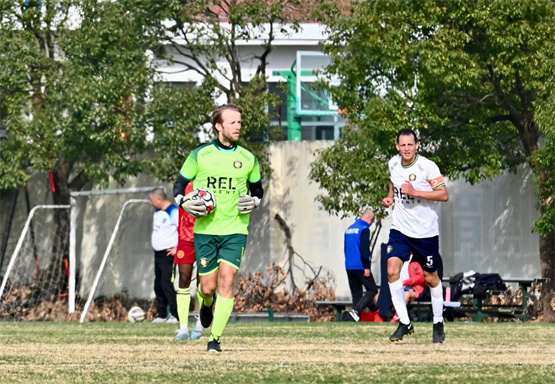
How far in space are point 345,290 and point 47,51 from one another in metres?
7.64

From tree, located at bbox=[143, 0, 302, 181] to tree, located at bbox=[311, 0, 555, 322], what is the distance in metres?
2.04

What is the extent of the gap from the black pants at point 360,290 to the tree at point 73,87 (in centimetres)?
552

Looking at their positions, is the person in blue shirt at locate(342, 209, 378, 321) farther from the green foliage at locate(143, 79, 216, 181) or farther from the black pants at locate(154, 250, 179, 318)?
the green foliage at locate(143, 79, 216, 181)

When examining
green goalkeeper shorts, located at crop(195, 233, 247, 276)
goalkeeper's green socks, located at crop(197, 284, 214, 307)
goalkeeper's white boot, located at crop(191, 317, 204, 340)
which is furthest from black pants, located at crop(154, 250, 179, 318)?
green goalkeeper shorts, located at crop(195, 233, 247, 276)

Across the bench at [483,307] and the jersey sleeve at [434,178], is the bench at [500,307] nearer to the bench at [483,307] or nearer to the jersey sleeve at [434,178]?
the bench at [483,307]

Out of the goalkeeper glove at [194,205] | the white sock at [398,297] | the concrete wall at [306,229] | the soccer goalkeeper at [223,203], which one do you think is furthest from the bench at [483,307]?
the goalkeeper glove at [194,205]

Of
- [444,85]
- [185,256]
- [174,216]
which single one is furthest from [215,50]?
[185,256]

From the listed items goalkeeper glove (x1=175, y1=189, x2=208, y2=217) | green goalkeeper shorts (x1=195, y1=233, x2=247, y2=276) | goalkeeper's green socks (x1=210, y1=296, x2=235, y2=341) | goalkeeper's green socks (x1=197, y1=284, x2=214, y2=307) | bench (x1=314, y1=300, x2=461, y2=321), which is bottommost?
bench (x1=314, y1=300, x2=461, y2=321)

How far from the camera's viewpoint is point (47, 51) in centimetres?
2638

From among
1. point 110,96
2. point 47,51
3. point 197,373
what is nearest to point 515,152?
point 110,96

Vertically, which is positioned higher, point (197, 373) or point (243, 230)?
point (243, 230)

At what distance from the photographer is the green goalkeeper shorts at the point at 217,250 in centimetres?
1099

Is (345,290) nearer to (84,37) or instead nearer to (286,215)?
(286,215)

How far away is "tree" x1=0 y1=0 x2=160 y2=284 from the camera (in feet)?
82.6
